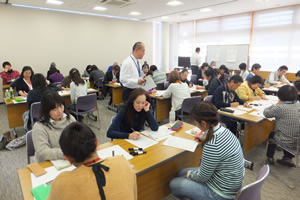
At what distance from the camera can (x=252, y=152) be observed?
343 cm

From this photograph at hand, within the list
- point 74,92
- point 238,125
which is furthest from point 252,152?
point 74,92

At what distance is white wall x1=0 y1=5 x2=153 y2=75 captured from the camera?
22.2 ft

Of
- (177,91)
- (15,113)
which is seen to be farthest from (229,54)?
(15,113)

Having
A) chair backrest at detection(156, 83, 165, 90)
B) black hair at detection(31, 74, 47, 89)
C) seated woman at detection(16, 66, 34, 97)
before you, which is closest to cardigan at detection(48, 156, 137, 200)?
black hair at detection(31, 74, 47, 89)

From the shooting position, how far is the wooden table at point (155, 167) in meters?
1.63

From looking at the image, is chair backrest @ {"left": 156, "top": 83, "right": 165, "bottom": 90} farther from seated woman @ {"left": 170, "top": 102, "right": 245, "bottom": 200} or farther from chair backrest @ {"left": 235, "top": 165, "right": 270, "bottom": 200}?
→ chair backrest @ {"left": 235, "top": 165, "right": 270, "bottom": 200}

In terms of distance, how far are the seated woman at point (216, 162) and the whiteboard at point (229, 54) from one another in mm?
7645

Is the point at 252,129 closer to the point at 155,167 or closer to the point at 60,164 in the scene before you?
the point at 155,167

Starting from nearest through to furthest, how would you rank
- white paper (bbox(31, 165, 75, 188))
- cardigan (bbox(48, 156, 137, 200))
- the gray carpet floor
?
cardigan (bbox(48, 156, 137, 200)) → white paper (bbox(31, 165, 75, 188)) → the gray carpet floor

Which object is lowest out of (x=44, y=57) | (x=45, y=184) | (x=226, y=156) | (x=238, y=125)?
(x=238, y=125)

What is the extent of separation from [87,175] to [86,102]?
344 cm

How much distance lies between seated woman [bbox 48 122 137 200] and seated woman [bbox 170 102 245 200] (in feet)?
2.27

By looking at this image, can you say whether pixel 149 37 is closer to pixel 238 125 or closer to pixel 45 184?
pixel 238 125

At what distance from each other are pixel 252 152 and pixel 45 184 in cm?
322
